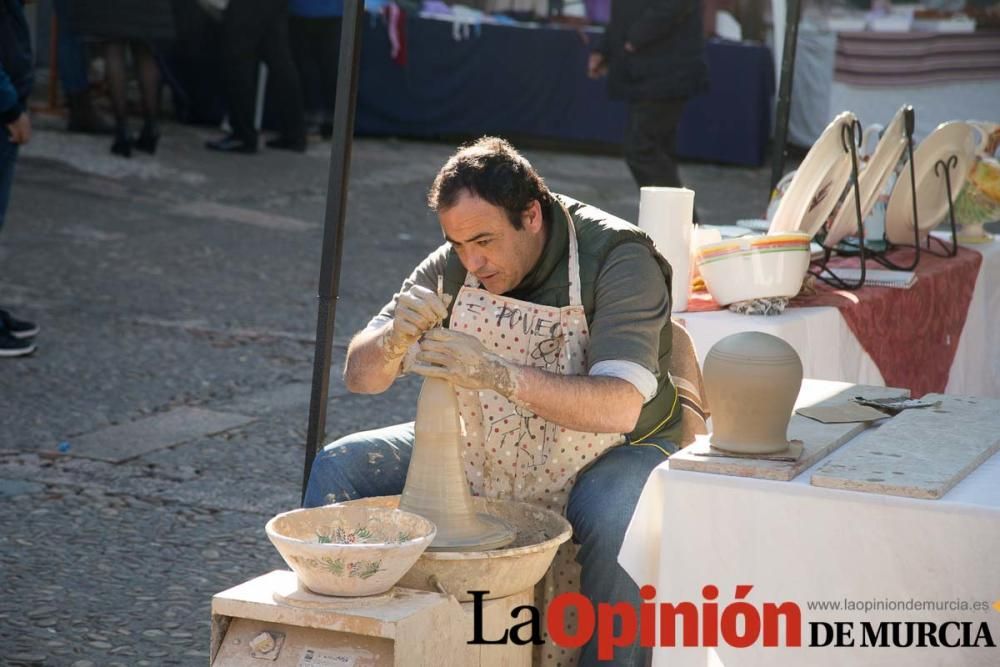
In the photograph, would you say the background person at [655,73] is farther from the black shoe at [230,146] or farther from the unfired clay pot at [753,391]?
the unfired clay pot at [753,391]

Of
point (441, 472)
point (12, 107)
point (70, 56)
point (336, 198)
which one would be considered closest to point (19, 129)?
point (12, 107)

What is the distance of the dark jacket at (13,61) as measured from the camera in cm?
525

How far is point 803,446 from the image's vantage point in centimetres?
249

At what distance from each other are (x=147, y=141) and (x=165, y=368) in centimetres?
471

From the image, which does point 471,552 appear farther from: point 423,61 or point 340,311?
point 423,61

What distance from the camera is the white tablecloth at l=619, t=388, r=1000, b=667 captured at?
223 centimetres

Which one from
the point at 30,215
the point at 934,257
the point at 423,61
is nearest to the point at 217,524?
the point at 934,257

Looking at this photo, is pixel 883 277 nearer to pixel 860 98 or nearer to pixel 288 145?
pixel 288 145

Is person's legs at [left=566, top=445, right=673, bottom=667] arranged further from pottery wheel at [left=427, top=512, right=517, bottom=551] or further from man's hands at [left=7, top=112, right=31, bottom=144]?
man's hands at [left=7, top=112, right=31, bottom=144]

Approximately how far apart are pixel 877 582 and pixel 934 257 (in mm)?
2670

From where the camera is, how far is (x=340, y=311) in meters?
6.54

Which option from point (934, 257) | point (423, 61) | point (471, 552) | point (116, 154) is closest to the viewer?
point (471, 552)

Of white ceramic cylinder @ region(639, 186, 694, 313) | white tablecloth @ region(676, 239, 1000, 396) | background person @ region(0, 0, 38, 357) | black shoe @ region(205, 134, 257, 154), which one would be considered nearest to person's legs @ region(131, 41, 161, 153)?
black shoe @ region(205, 134, 257, 154)

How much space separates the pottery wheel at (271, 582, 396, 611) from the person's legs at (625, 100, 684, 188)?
5303 millimetres
